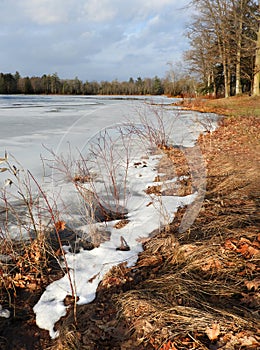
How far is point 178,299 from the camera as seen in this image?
1.90m

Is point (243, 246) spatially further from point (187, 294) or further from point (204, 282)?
point (187, 294)

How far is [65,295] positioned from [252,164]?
3.73 metres

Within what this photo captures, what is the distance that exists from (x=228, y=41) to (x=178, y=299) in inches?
782

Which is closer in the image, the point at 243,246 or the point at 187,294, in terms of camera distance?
the point at 187,294

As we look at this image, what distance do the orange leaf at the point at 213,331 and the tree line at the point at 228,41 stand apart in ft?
54.9

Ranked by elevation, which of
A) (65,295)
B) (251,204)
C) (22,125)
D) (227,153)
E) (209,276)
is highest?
(22,125)

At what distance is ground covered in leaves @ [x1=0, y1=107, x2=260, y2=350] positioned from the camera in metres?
1.59

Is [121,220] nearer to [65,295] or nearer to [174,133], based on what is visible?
[65,295]

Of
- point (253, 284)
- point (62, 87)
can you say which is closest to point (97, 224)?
point (253, 284)

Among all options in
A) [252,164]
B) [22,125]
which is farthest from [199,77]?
[252,164]

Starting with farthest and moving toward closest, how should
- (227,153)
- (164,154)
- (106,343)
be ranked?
1. (164,154)
2. (227,153)
3. (106,343)

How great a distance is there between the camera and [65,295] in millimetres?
2205

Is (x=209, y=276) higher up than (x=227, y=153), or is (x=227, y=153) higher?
(x=227, y=153)

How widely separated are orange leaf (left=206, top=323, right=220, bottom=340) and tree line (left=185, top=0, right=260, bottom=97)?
16735mm
